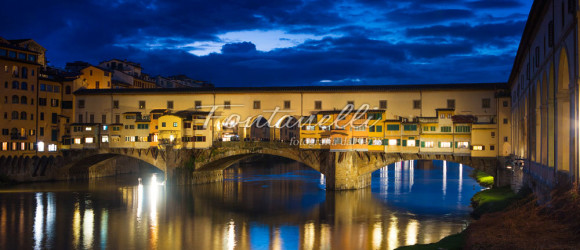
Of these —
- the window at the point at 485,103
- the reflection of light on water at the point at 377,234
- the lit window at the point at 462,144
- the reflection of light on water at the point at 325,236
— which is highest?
the window at the point at 485,103

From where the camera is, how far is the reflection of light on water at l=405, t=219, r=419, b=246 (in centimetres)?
2856

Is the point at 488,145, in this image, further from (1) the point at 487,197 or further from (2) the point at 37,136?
(2) the point at 37,136

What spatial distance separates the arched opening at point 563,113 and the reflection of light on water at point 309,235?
44.0ft

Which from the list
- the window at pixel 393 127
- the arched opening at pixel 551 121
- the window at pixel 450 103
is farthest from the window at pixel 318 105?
the arched opening at pixel 551 121

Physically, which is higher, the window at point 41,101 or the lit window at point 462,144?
the window at point 41,101

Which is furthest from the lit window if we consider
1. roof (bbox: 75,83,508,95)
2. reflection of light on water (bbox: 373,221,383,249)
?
reflection of light on water (bbox: 373,221,383,249)

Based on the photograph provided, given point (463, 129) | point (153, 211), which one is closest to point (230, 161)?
point (153, 211)

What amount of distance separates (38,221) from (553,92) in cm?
3193

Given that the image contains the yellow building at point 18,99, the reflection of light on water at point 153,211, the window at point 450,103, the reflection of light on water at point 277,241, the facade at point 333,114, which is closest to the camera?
the reflection of light on water at point 277,241

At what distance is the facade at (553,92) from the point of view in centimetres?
1661

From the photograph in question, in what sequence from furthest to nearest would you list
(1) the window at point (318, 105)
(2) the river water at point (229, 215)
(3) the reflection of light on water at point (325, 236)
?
1. (1) the window at point (318, 105)
2. (2) the river water at point (229, 215)
3. (3) the reflection of light on water at point (325, 236)

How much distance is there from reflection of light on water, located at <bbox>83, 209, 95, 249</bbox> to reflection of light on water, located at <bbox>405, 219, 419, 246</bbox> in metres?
17.1

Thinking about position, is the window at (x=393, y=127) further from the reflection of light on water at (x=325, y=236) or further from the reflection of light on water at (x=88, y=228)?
the reflection of light on water at (x=88, y=228)

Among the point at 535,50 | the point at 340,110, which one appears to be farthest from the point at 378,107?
the point at 535,50
